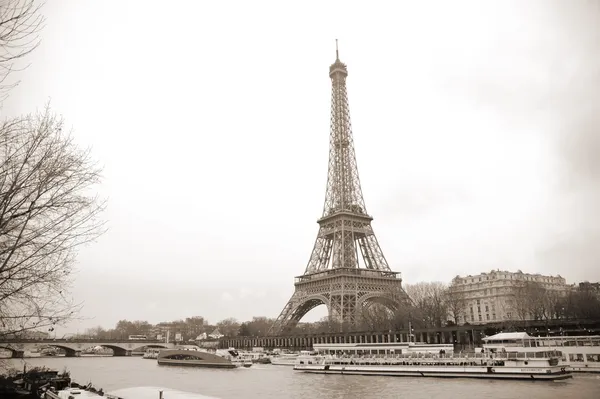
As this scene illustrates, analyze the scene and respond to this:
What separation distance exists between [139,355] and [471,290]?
9492cm

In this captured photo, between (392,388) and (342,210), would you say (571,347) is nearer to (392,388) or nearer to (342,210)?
(392,388)

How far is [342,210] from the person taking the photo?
283 feet

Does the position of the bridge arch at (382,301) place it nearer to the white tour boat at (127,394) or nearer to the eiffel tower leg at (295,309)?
the eiffel tower leg at (295,309)

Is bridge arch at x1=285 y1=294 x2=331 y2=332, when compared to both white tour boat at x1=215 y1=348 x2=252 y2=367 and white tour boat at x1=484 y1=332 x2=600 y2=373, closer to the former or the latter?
white tour boat at x1=215 y1=348 x2=252 y2=367

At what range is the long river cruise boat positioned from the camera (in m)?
37.5

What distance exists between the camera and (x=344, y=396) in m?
31.5

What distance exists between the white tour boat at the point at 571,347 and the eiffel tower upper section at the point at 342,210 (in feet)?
125

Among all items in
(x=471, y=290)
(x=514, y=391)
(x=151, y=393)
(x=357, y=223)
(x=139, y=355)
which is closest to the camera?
(x=151, y=393)

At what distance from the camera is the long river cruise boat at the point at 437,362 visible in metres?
37.5

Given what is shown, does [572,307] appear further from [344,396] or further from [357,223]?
[344,396]

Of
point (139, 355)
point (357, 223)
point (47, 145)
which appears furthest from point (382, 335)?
point (139, 355)

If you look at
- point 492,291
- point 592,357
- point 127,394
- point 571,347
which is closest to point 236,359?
point 127,394

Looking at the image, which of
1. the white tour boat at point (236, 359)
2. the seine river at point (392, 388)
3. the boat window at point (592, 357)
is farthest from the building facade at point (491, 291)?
the seine river at point (392, 388)

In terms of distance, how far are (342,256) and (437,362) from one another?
39318mm
